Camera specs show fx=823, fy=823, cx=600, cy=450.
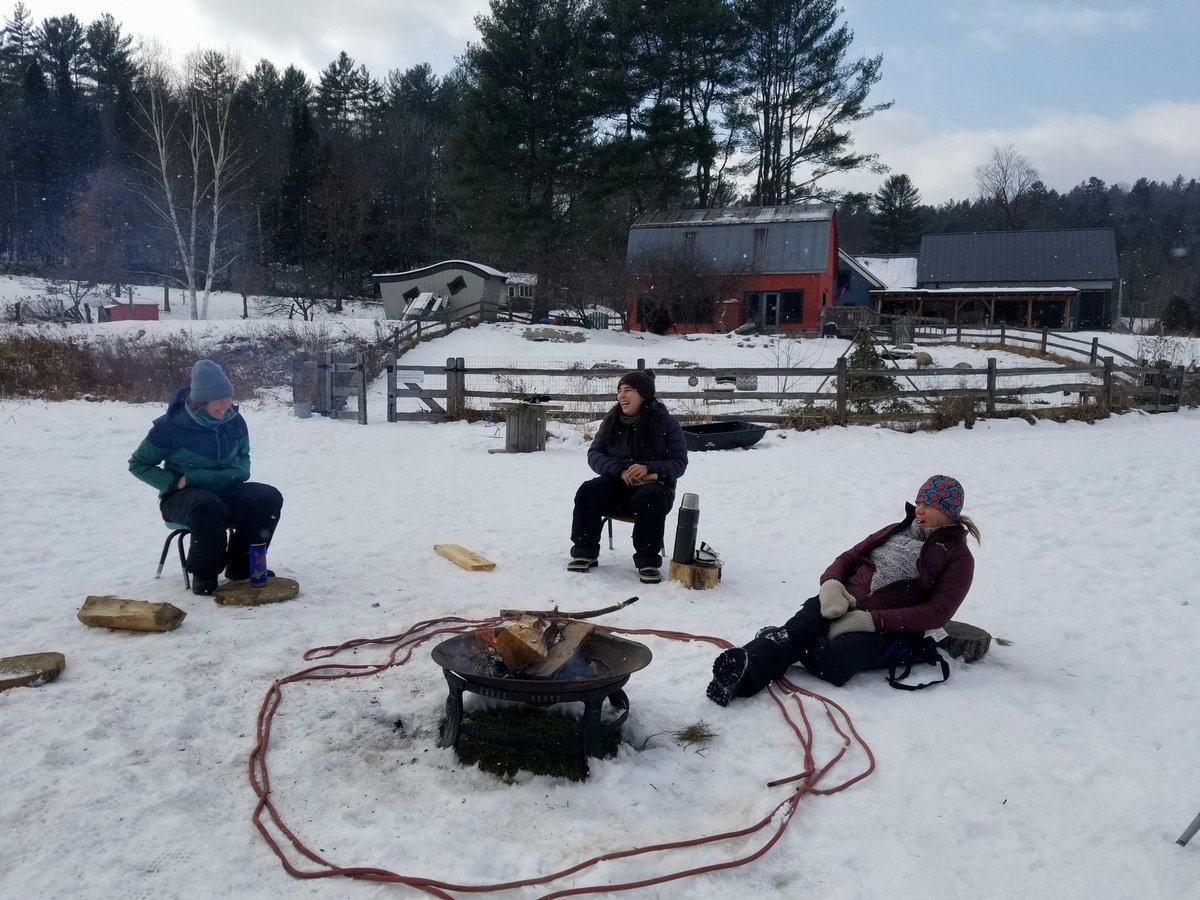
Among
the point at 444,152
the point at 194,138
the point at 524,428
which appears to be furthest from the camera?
the point at 444,152

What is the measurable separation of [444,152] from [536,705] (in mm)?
37740

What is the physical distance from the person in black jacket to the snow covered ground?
0.23 m

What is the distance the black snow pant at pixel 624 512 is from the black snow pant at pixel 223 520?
6.23 ft

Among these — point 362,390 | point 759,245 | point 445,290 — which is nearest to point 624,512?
point 362,390

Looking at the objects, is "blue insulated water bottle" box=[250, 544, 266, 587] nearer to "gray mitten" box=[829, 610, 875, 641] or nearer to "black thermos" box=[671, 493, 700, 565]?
"black thermos" box=[671, 493, 700, 565]

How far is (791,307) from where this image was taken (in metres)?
31.4

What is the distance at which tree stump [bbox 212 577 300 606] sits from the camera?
451 centimetres

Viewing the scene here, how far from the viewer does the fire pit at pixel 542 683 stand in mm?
2949

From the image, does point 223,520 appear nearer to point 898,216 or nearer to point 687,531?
point 687,531

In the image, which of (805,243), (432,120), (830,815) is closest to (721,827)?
(830,815)

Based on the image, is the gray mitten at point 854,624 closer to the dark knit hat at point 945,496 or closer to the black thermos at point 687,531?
the dark knit hat at point 945,496

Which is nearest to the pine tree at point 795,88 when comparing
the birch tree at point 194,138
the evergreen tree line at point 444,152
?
the evergreen tree line at point 444,152

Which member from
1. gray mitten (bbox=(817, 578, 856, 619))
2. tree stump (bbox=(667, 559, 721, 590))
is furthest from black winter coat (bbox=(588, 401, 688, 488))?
gray mitten (bbox=(817, 578, 856, 619))

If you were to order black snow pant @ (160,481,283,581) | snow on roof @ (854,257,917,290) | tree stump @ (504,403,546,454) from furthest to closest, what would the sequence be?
snow on roof @ (854,257,917,290) → tree stump @ (504,403,546,454) → black snow pant @ (160,481,283,581)
